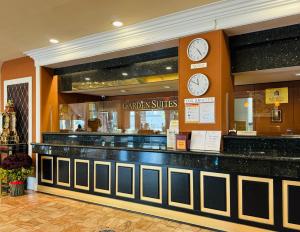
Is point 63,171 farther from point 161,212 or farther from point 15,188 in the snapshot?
point 161,212

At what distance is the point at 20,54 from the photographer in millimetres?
5297

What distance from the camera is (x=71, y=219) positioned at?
3.58 metres

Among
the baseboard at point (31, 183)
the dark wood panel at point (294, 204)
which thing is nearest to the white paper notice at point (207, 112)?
the dark wood panel at point (294, 204)

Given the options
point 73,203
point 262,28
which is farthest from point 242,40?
point 73,203

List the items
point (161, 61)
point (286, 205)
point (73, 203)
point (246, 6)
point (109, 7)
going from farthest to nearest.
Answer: point (73, 203)
point (161, 61)
point (109, 7)
point (246, 6)
point (286, 205)

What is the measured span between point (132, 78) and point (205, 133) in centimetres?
173

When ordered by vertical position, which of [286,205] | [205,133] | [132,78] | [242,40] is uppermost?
[242,40]

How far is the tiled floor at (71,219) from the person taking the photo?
3.25 metres

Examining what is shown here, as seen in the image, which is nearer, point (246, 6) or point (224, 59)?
point (246, 6)

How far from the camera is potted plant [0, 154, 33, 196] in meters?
4.68

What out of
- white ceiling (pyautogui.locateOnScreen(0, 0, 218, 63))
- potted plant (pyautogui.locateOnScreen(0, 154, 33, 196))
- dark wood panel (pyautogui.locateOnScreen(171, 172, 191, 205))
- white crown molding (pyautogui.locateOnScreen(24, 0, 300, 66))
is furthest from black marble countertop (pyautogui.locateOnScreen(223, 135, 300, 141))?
potted plant (pyautogui.locateOnScreen(0, 154, 33, 196))

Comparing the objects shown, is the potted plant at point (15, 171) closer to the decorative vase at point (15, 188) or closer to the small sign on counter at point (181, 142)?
the decorative vase at point (15, 188)

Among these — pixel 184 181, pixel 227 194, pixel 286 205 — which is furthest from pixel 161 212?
pixel 286 205

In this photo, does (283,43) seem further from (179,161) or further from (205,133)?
(179,161)
